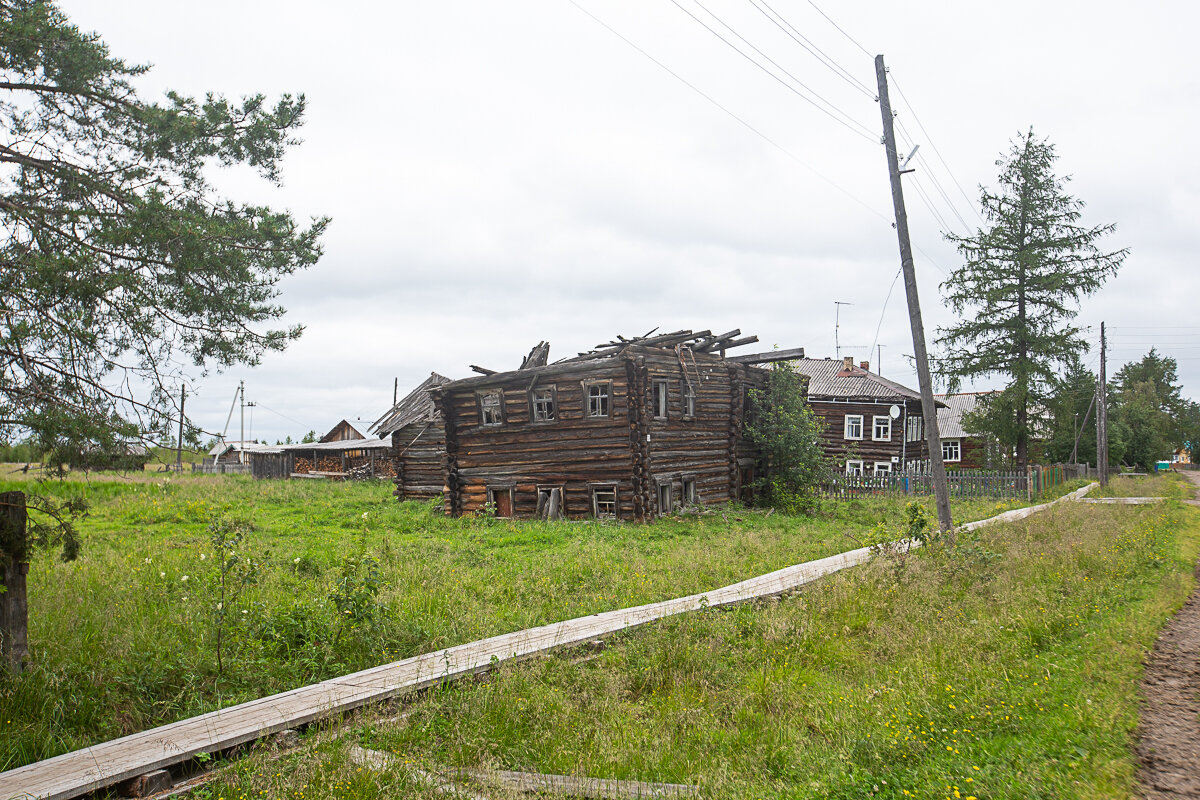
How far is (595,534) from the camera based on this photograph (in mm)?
17891

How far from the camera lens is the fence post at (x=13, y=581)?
616cm

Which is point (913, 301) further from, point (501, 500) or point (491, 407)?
point (501, 500)

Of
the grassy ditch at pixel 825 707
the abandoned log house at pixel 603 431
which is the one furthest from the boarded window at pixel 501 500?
the grassy ditch at pixel 825 707

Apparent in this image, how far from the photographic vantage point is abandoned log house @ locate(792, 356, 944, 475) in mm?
41594

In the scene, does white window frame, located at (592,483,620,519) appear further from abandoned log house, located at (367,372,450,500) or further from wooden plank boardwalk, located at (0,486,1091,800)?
wooden plank boardwalk, located at (0,486,1091,800)

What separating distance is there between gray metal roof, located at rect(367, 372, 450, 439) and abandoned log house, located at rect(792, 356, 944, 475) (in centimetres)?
2264

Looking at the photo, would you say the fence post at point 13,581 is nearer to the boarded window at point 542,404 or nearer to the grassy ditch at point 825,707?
the grassy ditch at point 825,707

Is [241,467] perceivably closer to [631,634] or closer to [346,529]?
[346,529]

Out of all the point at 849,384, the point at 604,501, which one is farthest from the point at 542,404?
the point at 849,384

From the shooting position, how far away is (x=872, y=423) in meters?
42.1

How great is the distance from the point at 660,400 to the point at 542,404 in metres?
4.01

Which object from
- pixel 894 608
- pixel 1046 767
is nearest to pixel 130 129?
pixel 1046 767

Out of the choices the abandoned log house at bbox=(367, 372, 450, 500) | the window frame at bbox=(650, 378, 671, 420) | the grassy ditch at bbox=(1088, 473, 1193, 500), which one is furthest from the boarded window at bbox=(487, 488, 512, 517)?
the grassy ditch at bbox=(1088, 473, 1193, 500)

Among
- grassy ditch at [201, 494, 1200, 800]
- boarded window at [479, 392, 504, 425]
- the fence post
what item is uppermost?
boarded window at [479, 392, 504, 425]
